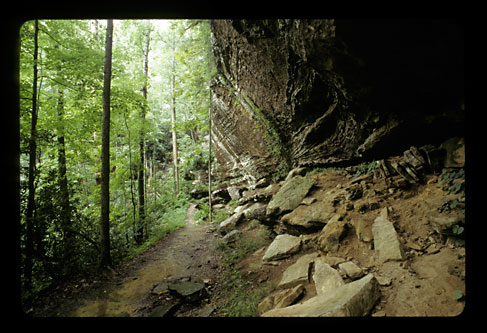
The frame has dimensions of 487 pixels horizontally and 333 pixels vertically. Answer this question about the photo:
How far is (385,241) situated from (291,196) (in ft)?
9.41

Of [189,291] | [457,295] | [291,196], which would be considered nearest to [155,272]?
[189,291]

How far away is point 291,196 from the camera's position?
19.2ft

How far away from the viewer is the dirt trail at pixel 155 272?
375 cm

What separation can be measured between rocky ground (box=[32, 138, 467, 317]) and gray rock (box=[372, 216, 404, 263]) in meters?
0.02

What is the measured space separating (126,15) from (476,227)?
467 centimetres

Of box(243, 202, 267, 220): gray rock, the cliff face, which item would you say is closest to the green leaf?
the cliff face

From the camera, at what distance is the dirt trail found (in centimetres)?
375

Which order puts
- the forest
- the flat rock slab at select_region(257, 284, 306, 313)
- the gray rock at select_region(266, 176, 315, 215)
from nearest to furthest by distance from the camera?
the flat rock slab at select_region(257, 284, 306, 313) < the forest < the gray rock at select_region(266, 176, 315, 215)

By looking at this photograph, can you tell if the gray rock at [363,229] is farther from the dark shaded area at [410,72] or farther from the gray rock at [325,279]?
the dark shaded area at [410,72]

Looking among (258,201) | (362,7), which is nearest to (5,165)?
(362,7)

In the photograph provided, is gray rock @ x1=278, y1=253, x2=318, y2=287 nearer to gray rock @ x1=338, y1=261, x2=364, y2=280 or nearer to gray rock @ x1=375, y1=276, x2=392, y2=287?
gray rock @ x1=338, y1=261, x2=364, y2=280

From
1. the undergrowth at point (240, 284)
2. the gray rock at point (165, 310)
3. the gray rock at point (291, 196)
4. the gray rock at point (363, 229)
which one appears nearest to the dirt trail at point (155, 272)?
the gray rock at point (165, 310)

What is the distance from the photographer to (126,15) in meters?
1.89

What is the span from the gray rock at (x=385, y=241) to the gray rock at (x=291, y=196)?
2226 mm
